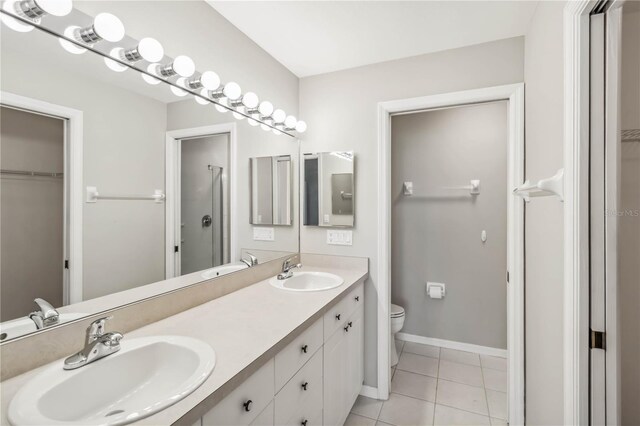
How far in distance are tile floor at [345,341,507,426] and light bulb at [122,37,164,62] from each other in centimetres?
221

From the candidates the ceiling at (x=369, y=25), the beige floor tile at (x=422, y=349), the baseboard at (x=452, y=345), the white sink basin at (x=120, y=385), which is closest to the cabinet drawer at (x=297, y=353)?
the white sink basin at (x=120, y=385)

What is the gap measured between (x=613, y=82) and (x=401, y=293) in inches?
95.1

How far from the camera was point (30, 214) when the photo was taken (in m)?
0.92


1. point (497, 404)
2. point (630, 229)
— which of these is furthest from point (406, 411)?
point (630, 229)

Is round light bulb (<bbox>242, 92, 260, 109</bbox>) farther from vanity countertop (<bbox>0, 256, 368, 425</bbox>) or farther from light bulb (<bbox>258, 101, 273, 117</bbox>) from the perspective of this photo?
vanity countertop (<bbox>0, 256, 368, 425</bbox>)

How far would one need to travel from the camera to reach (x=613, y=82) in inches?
36.2

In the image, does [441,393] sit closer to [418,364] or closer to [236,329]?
[418,364]

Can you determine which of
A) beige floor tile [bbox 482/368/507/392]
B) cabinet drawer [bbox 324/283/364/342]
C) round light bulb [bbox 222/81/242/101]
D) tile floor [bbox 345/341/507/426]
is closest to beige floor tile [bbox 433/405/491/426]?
tile floor [bbox 345/341/507/426]

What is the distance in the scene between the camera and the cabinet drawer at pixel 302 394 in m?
1.13

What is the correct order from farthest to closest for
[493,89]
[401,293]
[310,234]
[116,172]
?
[401,293] < [310,234] < [493,89] < [116,172]

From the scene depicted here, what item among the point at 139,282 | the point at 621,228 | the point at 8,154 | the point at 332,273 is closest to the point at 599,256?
the point at 621,228

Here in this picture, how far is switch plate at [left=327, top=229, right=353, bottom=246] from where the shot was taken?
7.32ft

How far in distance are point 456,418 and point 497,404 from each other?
1.21 feet

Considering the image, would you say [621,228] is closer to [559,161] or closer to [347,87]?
[559,161]
